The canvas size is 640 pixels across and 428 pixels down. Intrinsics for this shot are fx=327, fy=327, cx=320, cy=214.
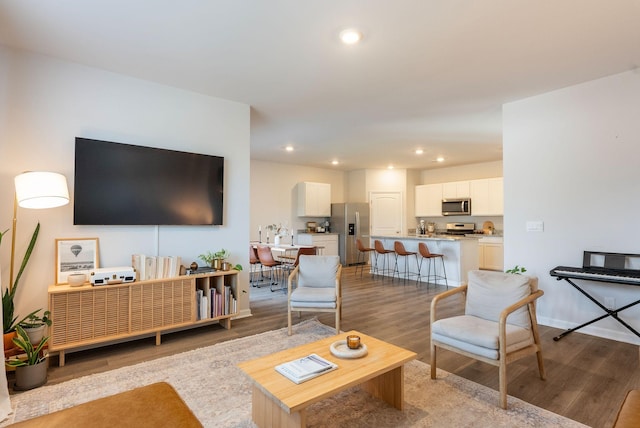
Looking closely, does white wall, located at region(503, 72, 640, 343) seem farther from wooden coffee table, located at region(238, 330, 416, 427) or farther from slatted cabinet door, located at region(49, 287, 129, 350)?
slatted cabinet door, located at region(49, 287, 129, 350)

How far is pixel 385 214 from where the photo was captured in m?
9.70

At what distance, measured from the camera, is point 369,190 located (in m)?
9.66

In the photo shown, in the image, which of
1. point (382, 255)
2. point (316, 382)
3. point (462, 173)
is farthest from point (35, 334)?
point (462, 173)

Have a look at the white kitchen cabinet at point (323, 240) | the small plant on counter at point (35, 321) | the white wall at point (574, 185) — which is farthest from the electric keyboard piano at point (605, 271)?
the white kitchen cabinet at point (323, 240)

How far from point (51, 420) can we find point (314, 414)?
56.6 inches

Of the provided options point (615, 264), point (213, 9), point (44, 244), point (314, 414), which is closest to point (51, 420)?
point (314, 414)

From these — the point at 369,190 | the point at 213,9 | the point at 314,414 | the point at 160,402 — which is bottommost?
the point at 314,414

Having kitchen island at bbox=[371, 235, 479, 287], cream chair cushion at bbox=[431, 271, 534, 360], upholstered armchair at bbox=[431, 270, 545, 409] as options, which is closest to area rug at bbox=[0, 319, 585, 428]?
upholstered armchair at bbox=[431, 270, 545, 409]

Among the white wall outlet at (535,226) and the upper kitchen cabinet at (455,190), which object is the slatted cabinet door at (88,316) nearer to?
the white wall outlet at (535,226)

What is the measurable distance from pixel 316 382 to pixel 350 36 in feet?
8.64

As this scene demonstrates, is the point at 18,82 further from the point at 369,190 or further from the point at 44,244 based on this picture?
the point at 369,190

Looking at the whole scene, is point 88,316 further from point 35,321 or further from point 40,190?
point 40,190

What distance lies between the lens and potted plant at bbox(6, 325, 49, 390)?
2.48m

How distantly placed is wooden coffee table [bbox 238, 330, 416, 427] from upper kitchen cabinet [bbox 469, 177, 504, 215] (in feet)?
22.7
